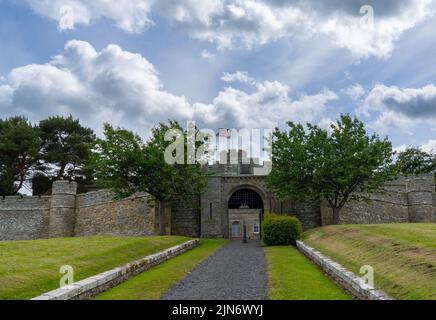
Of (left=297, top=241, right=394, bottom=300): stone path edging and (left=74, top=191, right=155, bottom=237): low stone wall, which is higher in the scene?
(left=74, top=191, right=155, bottom=237): low stone wall

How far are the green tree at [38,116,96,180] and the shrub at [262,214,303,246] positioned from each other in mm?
28146

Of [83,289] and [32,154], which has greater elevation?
[32,154]

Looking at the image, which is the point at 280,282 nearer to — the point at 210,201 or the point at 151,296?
the point at 151,296

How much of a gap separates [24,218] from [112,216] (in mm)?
8536

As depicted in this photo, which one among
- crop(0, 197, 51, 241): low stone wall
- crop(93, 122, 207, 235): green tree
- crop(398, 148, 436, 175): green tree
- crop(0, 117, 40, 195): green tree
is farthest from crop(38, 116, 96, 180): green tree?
crop(398, 148, 436, 175): green tree

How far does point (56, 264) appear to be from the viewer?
1034cm

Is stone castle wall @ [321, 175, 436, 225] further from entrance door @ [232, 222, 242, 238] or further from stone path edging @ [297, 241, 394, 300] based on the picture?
entrance door @ [232, 222, 242, 238]

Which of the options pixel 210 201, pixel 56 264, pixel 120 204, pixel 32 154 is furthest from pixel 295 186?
pixel 32 154

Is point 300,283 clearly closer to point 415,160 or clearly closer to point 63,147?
point 63,147

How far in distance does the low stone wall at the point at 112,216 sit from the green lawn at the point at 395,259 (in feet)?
62.0

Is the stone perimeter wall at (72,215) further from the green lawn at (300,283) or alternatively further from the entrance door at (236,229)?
the entrance door at (236,229)

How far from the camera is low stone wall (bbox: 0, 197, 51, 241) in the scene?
3431 cm
